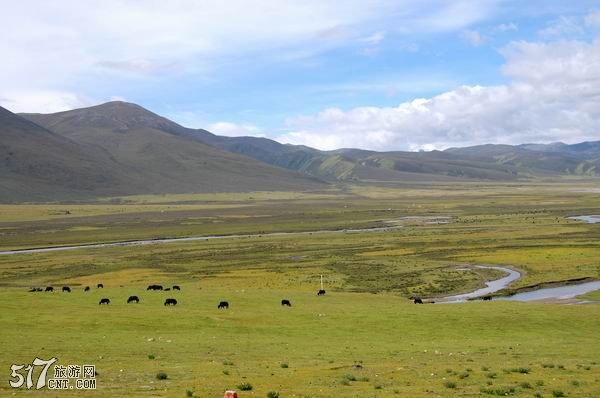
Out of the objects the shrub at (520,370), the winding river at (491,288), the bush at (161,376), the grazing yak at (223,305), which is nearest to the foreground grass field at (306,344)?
the shrub at (520,370)

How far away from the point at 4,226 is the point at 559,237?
124 m

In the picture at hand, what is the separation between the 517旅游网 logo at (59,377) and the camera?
1800 cm

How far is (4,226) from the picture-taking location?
153 meters

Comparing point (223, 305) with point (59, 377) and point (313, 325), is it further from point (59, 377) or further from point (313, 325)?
point (59, 377)

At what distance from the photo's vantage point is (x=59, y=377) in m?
18.9

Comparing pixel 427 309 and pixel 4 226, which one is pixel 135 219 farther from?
pixel 427 309

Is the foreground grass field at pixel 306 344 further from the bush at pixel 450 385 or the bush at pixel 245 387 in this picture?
the bush at pixel 245 387

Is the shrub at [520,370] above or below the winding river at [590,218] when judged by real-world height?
above

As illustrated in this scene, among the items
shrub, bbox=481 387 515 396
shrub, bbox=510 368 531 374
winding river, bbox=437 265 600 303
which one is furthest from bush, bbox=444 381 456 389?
winding river, bbox=437 265 600 303

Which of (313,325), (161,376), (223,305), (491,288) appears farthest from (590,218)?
(161,376)

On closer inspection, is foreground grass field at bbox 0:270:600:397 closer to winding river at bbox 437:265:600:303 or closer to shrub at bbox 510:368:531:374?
shrub at bbox 510:368:531:374

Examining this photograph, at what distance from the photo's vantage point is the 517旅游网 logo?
1800cm

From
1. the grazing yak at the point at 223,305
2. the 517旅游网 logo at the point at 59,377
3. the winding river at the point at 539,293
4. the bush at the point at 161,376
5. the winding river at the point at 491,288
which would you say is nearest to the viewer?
the 517旅游网 logo at the point at 59,377

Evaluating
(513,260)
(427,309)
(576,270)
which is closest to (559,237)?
(513,260)
